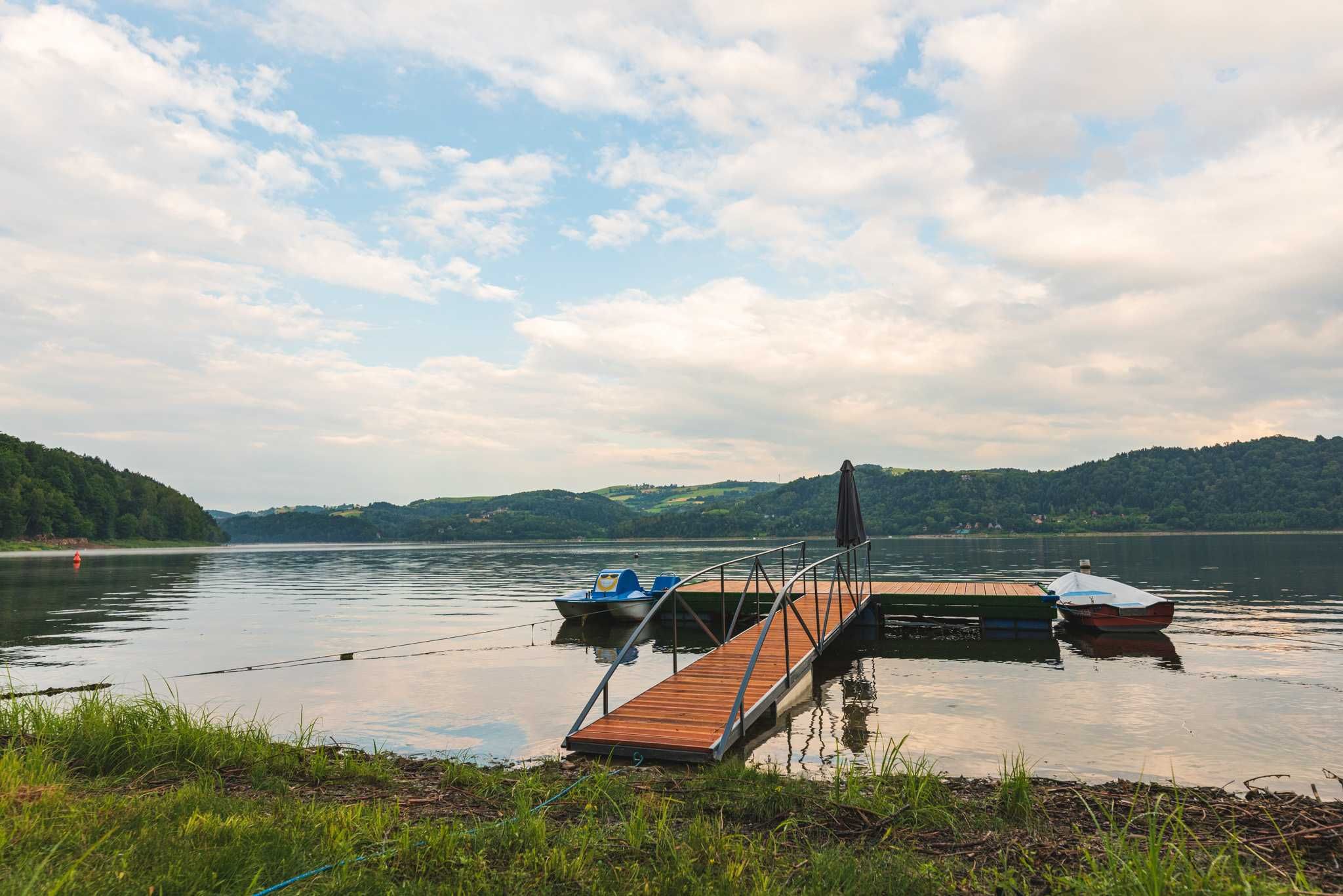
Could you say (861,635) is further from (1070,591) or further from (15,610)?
(15,610)

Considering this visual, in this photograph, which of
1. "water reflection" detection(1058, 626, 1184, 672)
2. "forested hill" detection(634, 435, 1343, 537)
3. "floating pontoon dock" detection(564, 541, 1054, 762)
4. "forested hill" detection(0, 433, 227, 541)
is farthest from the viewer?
"forested hill" detection(634, 435, 1343, 537)

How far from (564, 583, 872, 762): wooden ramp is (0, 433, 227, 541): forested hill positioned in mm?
140168

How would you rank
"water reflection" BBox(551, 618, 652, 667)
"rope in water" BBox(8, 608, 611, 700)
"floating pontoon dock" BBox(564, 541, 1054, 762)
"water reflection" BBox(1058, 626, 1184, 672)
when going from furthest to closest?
"water reflection" BBox(551, 618, 652, 667)
"water reflection" BBox(1058, 626, 1184, 672)
"rope in water" BBox(8, 608, 611, 700)
"floating pontoon dock" BBox(564, 541, 1054, 762)

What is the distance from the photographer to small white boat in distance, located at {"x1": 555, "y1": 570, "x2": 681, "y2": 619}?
25.6 m

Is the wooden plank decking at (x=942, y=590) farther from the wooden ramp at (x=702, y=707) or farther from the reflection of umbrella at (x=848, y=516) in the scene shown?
the wooden ramp at (x=702, y=707)

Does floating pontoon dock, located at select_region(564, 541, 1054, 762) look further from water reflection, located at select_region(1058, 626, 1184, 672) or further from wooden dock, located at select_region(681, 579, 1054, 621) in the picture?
water reflection, located at select_region(1058, 626, 1184, 672)

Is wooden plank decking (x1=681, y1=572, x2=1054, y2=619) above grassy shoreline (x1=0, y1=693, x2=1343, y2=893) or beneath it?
beneath

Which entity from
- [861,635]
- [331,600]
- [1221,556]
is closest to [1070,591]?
[861,635]

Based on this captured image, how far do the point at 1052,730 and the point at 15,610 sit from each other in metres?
39.1

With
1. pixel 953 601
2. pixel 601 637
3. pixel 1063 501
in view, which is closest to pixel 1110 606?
pixel 953 601

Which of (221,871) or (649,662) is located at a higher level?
(221,871)

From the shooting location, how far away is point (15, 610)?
3089 cm

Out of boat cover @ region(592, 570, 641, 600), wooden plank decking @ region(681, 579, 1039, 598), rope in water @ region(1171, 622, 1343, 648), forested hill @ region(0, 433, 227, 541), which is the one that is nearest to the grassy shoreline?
wooden plank decking @ region(681, 579, 1039, 598)

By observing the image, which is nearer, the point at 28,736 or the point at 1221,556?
the point at 28,736
